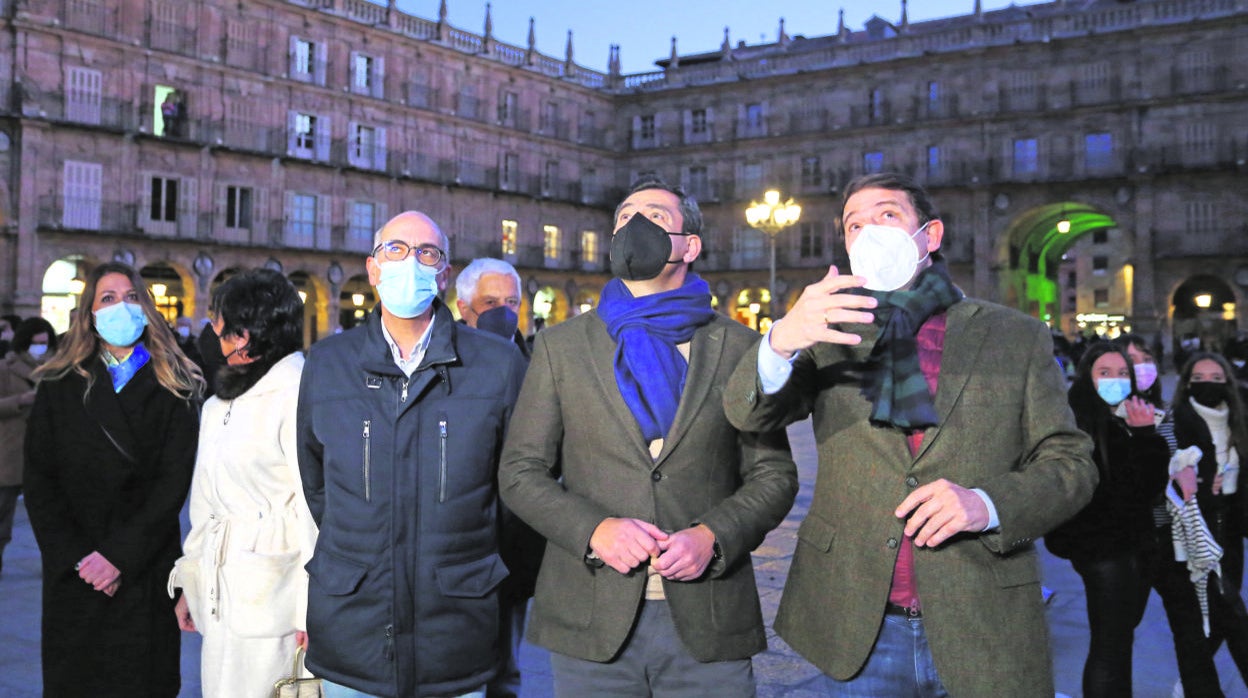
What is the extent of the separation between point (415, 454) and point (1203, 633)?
344 cm

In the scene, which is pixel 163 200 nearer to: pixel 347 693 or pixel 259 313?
pixel 259 313

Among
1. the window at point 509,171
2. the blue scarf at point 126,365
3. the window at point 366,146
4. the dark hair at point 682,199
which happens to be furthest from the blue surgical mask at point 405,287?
the window at point 509,171

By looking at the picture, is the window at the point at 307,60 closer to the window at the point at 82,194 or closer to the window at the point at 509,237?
the window at the point at 82,194

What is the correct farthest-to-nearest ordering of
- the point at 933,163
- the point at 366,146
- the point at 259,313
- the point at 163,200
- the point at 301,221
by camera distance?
1. the point at 933,163
2. the point at 366,146
3. the point at 301,221
4. the point at 163,200
5. the point at 259,313

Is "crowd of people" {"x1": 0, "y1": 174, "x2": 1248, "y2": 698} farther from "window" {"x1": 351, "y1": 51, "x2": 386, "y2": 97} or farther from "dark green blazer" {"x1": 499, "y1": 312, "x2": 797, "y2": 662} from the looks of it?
"window" {"x1": 351, "y1": 51, "x2": 386, "y2": 97}

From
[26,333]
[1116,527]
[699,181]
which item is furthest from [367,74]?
[1116,527]

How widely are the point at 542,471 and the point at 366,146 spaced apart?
106 feet

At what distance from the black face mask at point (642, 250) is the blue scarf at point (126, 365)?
2.11 metres

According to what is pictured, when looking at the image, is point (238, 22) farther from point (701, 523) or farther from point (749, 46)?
point (701, 523)

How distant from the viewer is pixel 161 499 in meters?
3.62

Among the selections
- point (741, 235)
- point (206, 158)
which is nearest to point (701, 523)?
point (206, 158)

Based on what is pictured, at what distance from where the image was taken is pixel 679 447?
2602 millimetres

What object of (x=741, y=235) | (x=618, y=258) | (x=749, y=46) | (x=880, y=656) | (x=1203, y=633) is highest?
(x=749, y=46)

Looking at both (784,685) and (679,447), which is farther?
(784,685)
